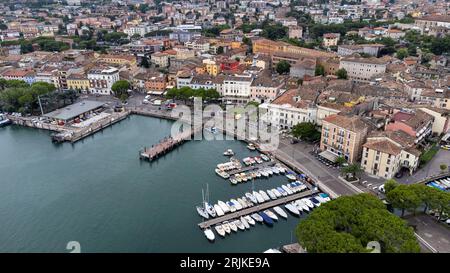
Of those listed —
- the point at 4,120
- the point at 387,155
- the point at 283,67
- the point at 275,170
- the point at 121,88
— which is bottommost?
the point at 275,170

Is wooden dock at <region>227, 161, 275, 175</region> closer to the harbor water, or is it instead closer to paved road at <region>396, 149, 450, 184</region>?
the harbor water

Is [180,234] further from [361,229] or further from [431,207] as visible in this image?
[431,207]

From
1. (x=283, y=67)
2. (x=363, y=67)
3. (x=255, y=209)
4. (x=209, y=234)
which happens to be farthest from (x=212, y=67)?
(x=209, y=234)

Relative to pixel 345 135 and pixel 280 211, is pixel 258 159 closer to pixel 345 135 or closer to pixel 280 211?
pixel 345 135

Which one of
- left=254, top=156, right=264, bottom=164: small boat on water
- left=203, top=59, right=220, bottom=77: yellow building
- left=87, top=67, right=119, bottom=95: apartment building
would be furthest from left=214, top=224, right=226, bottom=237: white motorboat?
left=87, top=67, right=119, bottom=95: apartment building

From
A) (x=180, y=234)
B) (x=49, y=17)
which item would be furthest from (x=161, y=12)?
(x=180, y=234)

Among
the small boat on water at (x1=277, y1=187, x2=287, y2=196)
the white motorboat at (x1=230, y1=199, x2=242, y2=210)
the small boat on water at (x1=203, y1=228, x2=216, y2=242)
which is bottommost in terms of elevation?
the small boat on water at (x1=203, y1=228, x2=216, y2=242)

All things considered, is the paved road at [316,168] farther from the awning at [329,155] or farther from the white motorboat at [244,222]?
the white motorboat at [244,222]
